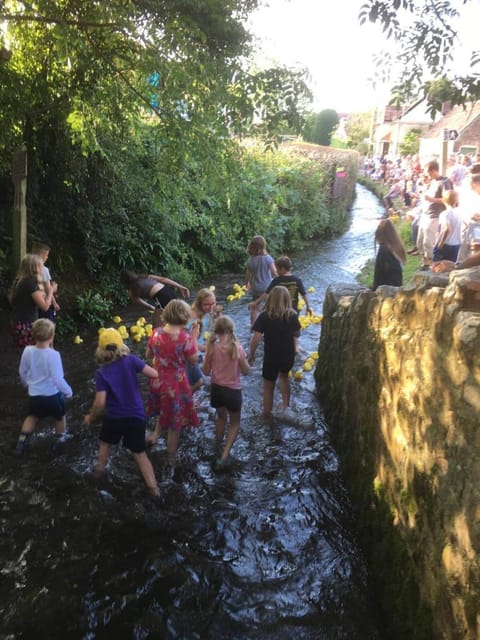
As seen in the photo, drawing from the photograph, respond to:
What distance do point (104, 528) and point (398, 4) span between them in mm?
5186

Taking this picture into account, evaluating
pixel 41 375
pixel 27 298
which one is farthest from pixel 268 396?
pixel 27 298

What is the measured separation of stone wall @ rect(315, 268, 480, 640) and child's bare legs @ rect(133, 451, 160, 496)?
5.84 ft

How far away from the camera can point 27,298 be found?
6.39 m

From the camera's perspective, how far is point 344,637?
3.27 metres

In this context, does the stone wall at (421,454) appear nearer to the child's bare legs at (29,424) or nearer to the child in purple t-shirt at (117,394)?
the child in purple t-shirt at (117,394)

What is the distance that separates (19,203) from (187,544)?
5.94 metres

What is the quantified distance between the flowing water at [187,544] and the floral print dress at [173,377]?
1.81ft

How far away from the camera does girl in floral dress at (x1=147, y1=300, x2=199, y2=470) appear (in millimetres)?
4855

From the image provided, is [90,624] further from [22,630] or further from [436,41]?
[436,41]

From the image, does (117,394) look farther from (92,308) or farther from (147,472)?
(92,308)

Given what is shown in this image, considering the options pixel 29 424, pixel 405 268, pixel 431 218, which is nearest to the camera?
pixel 29 424

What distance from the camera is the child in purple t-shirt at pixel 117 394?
432 cm

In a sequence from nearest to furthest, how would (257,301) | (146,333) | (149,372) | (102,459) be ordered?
(149,372) < (102,459) < (257,301) < (146,333)

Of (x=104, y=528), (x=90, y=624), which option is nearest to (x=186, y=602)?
(x=90, y=624)
